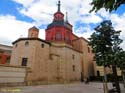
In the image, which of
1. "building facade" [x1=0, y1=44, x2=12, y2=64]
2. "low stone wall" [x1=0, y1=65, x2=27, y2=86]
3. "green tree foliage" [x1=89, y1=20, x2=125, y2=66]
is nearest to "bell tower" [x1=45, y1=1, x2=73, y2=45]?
"building facade" [x1=0, y1=44, x2=12, y2=64]

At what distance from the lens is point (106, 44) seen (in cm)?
1414

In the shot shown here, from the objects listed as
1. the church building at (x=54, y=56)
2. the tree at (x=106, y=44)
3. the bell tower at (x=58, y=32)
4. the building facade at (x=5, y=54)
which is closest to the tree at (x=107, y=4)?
the tree at (x=106, y=44)

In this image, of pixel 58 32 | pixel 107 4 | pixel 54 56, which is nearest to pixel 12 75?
pixel 54 56

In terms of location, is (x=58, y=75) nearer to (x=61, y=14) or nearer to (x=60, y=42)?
(x=60, y=42)

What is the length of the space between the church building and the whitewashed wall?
4.36 ft

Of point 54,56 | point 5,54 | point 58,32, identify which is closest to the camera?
point 54,56

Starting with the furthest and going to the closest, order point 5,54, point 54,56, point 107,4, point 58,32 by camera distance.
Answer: point 5,54, point 58,32, point 54,56, point 107,4

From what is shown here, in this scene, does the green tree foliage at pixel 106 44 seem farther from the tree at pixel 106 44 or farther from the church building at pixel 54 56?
the church building at pixel 54 56

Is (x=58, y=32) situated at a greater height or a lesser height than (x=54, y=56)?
greater

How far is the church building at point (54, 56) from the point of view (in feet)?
87.5

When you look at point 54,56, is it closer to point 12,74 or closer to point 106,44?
point 12,74

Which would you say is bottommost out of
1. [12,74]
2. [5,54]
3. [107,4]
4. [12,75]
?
[12,75]

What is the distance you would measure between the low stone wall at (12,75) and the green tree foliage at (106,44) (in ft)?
43.9

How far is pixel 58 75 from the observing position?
99.5 feet
